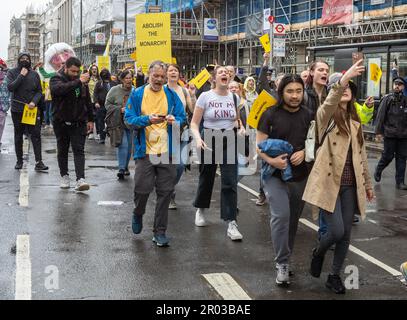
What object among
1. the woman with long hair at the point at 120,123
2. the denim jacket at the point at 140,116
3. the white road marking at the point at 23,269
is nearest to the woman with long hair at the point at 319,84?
the denim jacket at the point at 140,116

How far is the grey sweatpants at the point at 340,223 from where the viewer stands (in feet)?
16.1

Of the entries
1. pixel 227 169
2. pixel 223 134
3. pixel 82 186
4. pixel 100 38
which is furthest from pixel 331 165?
pixel 100 38

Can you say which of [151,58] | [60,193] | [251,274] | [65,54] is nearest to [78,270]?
[251,274]

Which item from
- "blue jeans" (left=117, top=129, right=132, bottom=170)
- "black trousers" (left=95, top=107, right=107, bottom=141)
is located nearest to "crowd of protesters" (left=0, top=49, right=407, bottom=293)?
"blue jeans" (left=117, top=129, right=132, bottom=170)

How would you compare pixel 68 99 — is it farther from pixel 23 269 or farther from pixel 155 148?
pixel 23 269

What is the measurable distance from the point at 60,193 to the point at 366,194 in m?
5.11

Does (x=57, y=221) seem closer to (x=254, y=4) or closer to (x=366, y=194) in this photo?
(x=366, y=194)

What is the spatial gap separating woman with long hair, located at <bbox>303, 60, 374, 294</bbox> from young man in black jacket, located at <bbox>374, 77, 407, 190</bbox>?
17.7 feet

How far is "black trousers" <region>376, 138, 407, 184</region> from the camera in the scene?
33.4 ft

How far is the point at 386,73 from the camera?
16766 millimetres

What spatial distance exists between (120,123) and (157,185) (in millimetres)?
4231

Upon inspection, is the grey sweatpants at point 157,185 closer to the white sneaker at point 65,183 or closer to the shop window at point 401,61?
the white sneaker at point 65,183

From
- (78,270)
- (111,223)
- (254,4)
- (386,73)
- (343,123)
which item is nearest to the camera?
(343,123)

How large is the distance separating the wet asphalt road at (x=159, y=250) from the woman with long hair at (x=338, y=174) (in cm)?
44
